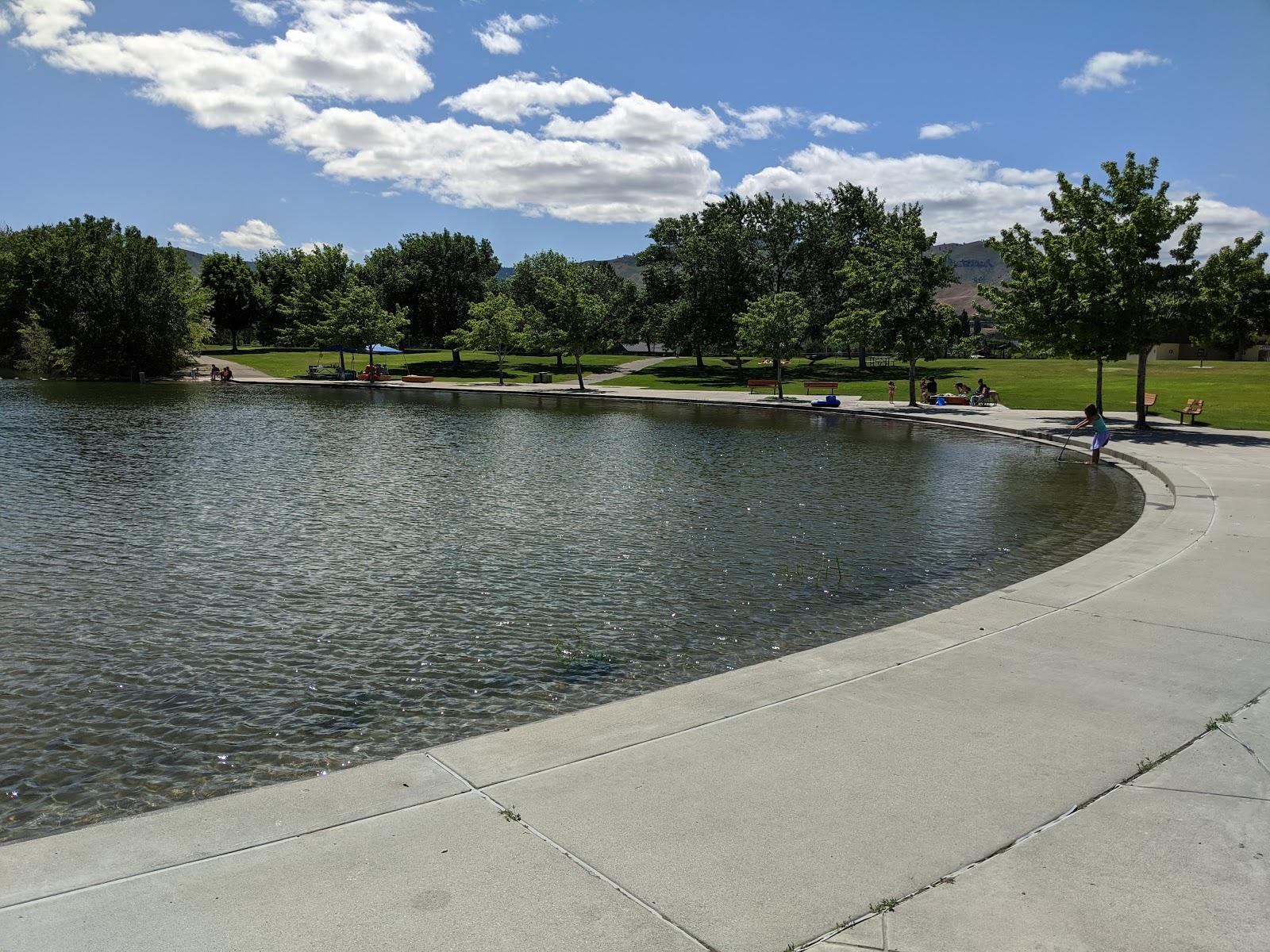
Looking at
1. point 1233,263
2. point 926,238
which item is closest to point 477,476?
point 1233,263

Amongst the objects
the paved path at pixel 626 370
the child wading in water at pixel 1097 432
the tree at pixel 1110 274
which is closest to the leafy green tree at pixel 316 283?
the paved path at pixel 626 370

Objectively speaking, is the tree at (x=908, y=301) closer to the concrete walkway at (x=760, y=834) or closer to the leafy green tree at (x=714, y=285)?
the leafy green tree at (x=714, y=285)

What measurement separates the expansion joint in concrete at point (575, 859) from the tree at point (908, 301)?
125ft

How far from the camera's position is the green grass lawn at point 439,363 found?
2832 inches

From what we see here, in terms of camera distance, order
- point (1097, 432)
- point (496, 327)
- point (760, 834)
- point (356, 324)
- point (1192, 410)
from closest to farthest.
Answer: point (760, 834)
point (1097, 432)
point (1192, 410)
point (496, 327)
point (356, 324)

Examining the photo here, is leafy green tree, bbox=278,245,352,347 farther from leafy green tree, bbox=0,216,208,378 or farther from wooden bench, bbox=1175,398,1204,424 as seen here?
wooden bench, bbox=1175,398,1204,424

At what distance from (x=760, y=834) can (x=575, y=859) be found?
3.34 feet

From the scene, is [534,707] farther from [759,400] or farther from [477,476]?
[759,400]

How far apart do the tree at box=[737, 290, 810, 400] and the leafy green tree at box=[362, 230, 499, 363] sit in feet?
160

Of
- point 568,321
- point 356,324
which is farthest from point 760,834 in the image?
point 356,324

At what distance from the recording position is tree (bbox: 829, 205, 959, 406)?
4050 centimetres

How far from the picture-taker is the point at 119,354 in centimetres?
6612

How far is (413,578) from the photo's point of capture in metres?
11.8

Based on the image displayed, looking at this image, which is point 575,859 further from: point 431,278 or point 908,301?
point 431,278
